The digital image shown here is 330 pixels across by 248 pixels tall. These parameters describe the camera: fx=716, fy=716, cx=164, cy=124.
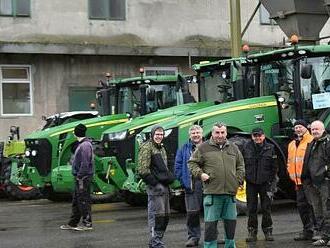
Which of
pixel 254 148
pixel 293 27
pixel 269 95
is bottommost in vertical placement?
pixel 254 148

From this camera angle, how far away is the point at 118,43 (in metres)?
26.5

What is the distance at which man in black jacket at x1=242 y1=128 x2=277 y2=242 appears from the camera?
10.3 m

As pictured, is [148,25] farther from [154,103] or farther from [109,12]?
[154,103]

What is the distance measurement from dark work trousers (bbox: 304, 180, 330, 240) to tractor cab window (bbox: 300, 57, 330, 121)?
3.14 meters

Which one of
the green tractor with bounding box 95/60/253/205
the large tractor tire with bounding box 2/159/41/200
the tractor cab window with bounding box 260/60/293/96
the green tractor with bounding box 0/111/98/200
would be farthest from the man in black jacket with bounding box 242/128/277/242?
the large tractor tire with bounding box 2/159/41/200

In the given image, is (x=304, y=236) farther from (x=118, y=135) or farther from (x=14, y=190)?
(x=14, y=190)

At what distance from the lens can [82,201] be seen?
40.2 ft

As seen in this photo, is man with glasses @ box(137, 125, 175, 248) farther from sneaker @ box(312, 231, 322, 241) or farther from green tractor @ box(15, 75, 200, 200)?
green tractor @ box(15, 75, 200, 200)

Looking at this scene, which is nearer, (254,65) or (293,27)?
(254,65)

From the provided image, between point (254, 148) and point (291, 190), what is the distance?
3363 millimetres

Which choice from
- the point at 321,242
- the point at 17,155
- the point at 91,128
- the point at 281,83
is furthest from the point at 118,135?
the point at 321,242

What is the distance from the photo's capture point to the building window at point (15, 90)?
25.0 meters

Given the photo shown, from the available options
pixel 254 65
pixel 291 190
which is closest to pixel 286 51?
pixel 254 65

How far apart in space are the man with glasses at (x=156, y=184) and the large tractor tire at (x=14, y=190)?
10.2 m
